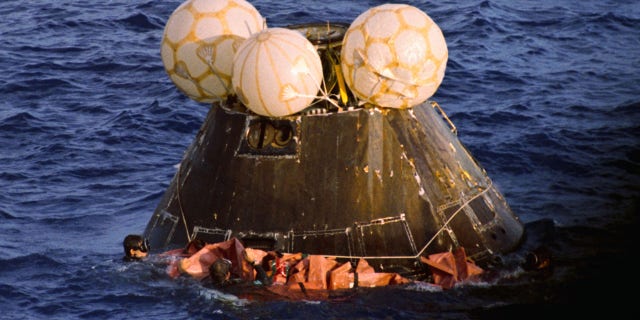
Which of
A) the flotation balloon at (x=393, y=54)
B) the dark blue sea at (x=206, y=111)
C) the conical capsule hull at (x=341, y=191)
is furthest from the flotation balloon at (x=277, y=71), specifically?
the dark blue sea at (x=206, y=111)

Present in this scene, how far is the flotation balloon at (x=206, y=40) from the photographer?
54.7 ft

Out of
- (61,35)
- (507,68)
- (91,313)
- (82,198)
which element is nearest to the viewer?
(91,313)

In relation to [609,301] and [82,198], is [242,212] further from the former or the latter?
[82,198]

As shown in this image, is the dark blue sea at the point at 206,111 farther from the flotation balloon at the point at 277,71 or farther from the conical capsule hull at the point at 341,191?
the flotation balloon at the point at 277,71

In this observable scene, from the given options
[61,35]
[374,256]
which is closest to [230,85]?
[374,256]

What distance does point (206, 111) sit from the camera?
27438 mm

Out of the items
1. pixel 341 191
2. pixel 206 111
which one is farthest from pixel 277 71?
pixel 206 111

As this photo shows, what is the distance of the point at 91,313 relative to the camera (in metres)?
16.7

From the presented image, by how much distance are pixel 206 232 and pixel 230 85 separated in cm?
216

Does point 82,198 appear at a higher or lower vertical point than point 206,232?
lower

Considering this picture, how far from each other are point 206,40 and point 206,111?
426 inches

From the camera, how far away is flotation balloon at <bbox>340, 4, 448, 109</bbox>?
15.5 meters

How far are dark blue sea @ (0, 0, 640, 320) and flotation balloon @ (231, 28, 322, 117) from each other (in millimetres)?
2739

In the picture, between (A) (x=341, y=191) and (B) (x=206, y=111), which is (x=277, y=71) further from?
(B) (x=206, y=111)
